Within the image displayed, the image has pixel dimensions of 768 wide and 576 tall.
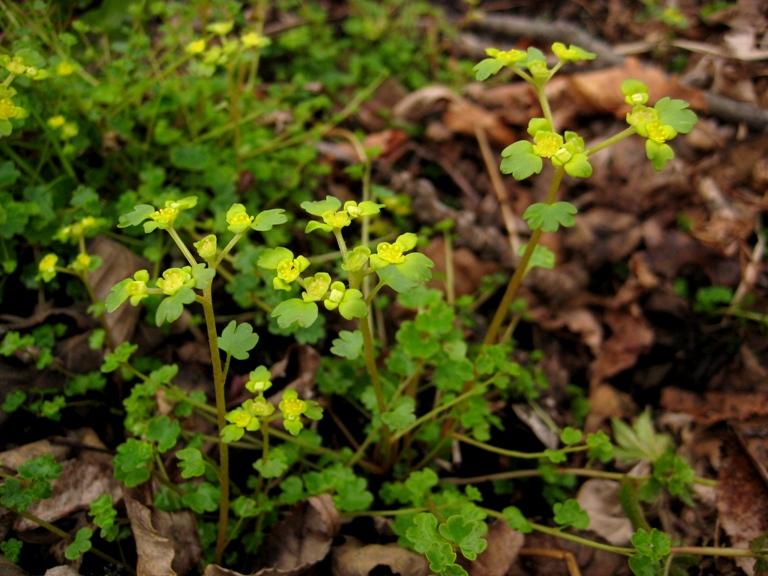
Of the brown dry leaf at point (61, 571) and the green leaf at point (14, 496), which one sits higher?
the green leaf at point (14, 496)

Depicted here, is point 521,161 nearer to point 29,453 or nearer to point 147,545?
point 147,545

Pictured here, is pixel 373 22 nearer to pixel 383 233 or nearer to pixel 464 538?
pixel 383 233

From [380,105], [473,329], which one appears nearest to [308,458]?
[473,329]

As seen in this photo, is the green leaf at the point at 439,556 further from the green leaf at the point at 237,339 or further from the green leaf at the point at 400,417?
the green leaf at the point at 237,339

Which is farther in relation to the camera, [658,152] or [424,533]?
[424,533]

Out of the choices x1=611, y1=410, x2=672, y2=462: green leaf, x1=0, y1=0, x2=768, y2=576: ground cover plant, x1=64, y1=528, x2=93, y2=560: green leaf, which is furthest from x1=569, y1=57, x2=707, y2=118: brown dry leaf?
x1=64, y1=528, x2=93, y2=560: green leaf

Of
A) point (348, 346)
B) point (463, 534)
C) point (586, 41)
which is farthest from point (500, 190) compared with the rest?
point (463, 534)

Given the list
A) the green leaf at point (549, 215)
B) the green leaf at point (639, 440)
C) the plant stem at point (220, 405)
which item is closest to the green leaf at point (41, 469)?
the plant stem at point (220, 405)
